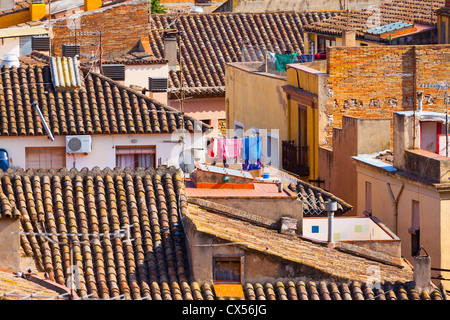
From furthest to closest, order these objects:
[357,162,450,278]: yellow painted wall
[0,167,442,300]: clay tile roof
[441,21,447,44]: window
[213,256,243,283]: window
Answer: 1. [441,21,447,44]: window
2. [357,162,450,278]: yellow painted wall
3. [213,256,243,283]: window
4. [0,167,442,300]: clay tile roof

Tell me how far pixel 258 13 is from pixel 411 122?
25202mm

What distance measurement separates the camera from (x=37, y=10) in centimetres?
5159

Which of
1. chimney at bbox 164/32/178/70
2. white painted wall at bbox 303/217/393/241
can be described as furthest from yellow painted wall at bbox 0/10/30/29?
white painted wall at bbox 303/217/393/241

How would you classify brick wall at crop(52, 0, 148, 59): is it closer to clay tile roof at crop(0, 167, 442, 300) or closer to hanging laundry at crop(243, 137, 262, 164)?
hanging laundry at crop(243, 137, 262, 164)

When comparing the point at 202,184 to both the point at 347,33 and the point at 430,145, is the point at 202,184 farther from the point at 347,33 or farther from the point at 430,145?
the point at 347,33

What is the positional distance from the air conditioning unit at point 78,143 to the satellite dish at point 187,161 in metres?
2.14

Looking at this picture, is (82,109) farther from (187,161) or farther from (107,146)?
(187,161)

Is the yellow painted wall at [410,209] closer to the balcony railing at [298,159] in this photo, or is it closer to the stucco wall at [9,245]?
the balcony railing at [298,159]

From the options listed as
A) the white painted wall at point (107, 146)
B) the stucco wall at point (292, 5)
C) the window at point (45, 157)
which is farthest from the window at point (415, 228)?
the stucco wall at point (292, 5)

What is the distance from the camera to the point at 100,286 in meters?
23.2

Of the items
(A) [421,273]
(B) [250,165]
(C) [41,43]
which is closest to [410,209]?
(B) [250,165]

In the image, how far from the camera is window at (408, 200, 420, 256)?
98.3 ft

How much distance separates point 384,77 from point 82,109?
963 cm

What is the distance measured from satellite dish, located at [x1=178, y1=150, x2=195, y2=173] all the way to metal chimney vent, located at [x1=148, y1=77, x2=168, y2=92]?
7.83 meters
